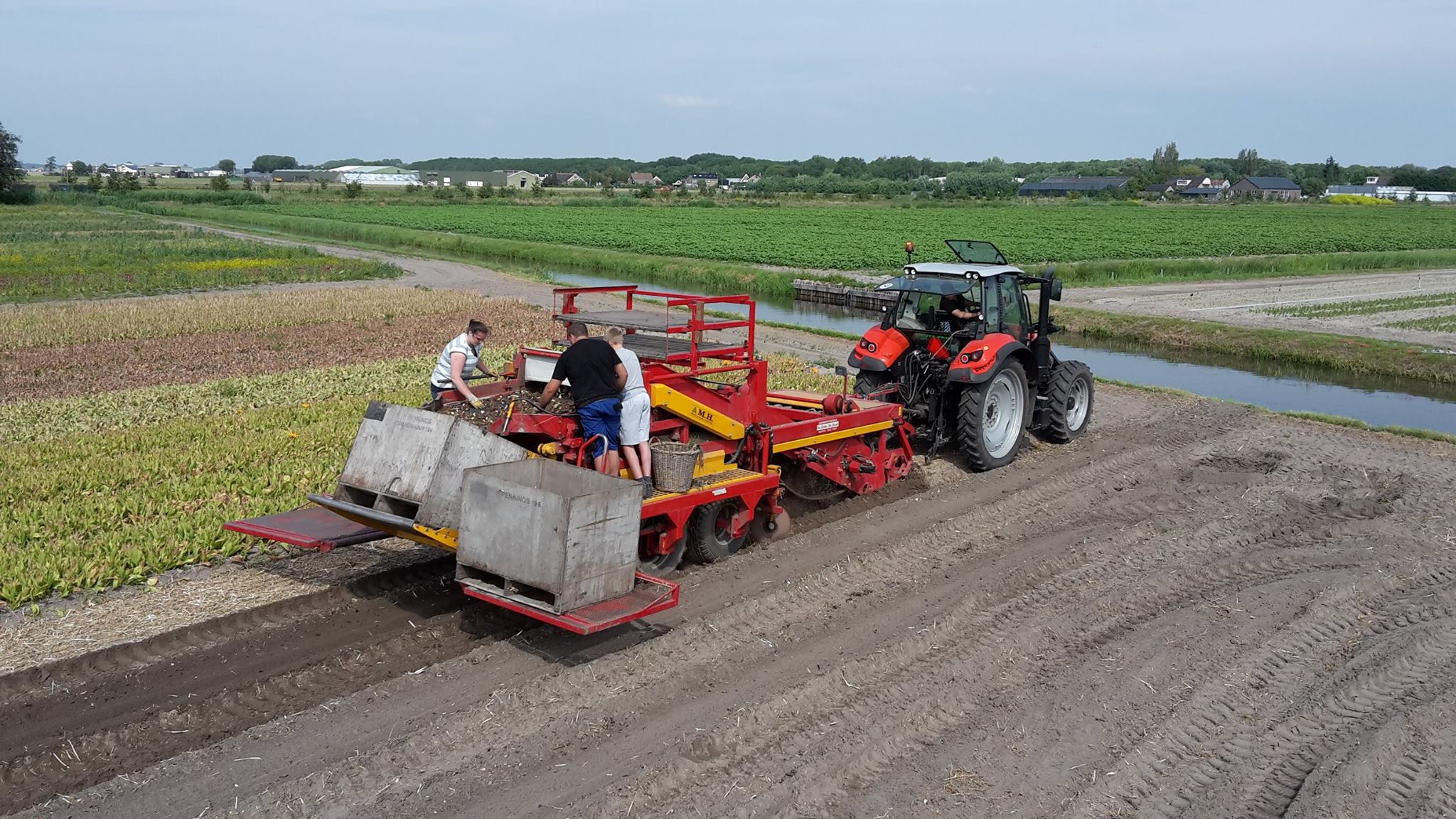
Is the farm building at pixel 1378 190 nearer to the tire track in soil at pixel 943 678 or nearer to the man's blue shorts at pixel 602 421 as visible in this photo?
the tire track in soil at pixel 943 678

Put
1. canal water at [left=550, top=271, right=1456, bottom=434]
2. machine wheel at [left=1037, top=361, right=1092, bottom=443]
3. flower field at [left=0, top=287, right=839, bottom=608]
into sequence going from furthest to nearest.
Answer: canal water at [left=550, top=271, right=1456, bottom=434] → machine wheel at [left=1037, top=361, right=1092, bottom=443] → flower field at [left=0, top=287, right=839, bottom=608]

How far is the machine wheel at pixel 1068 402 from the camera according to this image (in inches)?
508

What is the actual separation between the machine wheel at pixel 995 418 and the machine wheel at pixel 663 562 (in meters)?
4.34

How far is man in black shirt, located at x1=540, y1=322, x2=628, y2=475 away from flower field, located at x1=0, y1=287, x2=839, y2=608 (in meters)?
3.05

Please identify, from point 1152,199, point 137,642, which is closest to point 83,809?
point 137,642

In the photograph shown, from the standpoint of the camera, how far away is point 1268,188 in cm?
12438

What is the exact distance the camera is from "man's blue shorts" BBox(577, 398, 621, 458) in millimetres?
7930

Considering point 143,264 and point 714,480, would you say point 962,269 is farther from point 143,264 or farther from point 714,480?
point 143,264

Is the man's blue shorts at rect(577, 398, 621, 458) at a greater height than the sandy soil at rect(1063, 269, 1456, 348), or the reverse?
the man's blue shorts at rect(577, 398, 621, 458)

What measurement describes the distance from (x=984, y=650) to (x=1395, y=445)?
8912mm

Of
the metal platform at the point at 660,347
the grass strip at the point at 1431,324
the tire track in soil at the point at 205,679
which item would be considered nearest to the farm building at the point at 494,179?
the grass strip at the point at 1431,324

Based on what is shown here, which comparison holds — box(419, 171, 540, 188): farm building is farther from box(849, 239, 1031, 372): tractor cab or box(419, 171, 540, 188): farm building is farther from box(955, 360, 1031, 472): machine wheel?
box(955, 360, 1031, 472): machine wheel

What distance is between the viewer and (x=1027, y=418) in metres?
12.6

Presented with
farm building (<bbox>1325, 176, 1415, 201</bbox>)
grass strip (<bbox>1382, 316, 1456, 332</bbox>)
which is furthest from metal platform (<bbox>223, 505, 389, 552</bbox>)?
farm building (<bbox>1325, 176, 1415, 201</bbox>)
